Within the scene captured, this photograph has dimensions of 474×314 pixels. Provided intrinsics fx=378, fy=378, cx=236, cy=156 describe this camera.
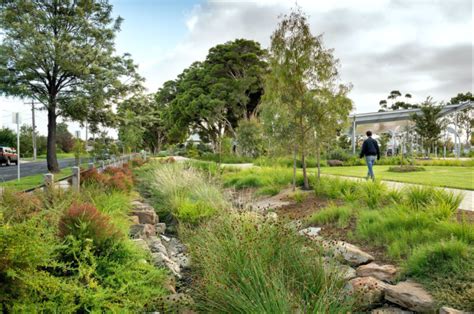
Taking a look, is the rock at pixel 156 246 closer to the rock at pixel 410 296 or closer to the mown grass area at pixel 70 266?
the mown grass area at pixel 70 266

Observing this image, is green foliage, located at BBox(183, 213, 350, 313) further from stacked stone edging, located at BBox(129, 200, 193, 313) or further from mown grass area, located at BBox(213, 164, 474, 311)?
mown grass area, located at BBox(213, 164, 474, 311)

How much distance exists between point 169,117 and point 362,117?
17286 millimetres

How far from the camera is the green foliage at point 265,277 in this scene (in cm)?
279

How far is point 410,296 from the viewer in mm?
3537

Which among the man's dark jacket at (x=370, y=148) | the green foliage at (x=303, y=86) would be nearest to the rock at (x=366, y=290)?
the green foliage at (x=303, y=86)

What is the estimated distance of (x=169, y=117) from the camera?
3556cm

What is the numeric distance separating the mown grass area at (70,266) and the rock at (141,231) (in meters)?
1.25

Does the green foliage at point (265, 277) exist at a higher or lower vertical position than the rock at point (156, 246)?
higher

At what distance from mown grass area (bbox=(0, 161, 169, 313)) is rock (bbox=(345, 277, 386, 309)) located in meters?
1.88

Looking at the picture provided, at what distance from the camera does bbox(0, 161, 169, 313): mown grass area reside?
2.58 meters

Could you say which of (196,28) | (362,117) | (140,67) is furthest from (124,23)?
(362,117)

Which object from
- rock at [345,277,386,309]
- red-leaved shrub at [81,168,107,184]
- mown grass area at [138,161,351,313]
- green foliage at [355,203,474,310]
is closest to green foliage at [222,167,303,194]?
red-leaved shrub at [81,168,107,184]

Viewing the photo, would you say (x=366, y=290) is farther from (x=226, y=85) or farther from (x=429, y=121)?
(x=226, y=85)

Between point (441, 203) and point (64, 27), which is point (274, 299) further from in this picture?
point (64, 27)
